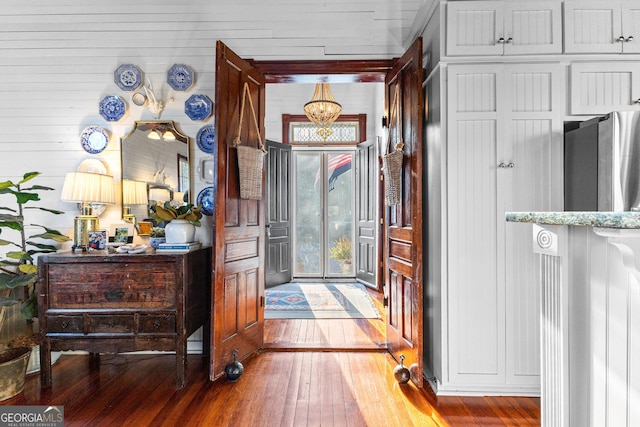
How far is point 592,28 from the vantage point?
7.13 ft

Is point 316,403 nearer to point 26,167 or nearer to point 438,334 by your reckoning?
point 438,334

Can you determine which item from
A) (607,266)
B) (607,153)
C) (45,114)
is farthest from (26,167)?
(607,153)

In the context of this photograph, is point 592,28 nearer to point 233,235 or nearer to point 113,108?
point 233,235

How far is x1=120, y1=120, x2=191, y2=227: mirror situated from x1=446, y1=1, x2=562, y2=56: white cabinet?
87.5 inches

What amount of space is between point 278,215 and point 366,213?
4.68 feet

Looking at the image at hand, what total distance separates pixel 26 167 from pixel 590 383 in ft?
12.9

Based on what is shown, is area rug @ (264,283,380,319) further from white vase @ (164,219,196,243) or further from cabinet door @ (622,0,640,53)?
cabinet door @ (622,0,640,53)

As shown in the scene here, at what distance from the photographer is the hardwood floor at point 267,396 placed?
1.94 meters

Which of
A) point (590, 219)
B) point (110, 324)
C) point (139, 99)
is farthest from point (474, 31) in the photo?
point (110, 324)

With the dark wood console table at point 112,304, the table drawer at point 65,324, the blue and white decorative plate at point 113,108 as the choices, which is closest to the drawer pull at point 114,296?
the dark wood console table at point 112,304

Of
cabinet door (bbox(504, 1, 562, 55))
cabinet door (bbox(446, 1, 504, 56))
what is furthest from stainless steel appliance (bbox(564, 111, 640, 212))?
cabinet door (bbox(446, 1, 504, 56))

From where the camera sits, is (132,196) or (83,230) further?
(132,196)

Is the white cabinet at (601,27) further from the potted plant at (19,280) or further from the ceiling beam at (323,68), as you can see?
the potted plant at (19,280)

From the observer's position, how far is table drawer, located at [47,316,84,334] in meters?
2.29
